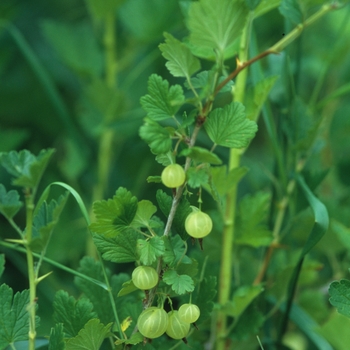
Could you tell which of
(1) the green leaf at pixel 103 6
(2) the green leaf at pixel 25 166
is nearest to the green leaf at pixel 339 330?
(2) the green leaf at pixel 25 166

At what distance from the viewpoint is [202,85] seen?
1.40 feet

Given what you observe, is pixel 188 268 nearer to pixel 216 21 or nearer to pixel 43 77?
pixel 216 21

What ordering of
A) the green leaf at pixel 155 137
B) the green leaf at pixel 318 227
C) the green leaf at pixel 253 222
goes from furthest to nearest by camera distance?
the green leaf at pixel 253 222 → the green leaf at pixel 318 227 → the green leaf at pixel 155 137

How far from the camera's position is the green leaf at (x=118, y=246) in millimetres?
423

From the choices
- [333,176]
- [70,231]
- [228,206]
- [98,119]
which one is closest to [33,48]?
[98,119]

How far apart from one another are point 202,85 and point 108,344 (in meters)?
0.31

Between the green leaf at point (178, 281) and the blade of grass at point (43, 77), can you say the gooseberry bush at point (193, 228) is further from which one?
the blade of grass at point (43, 77)

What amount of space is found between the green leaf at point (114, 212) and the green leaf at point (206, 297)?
95mm

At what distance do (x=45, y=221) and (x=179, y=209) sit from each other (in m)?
0.11

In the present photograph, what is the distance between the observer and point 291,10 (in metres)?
0.54

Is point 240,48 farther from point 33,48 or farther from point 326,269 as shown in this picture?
point 33,48

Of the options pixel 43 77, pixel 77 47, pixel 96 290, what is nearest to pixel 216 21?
pixel 96 290

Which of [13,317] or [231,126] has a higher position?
[231,126]

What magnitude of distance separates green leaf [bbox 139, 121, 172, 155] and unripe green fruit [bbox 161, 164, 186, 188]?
0.05ft
